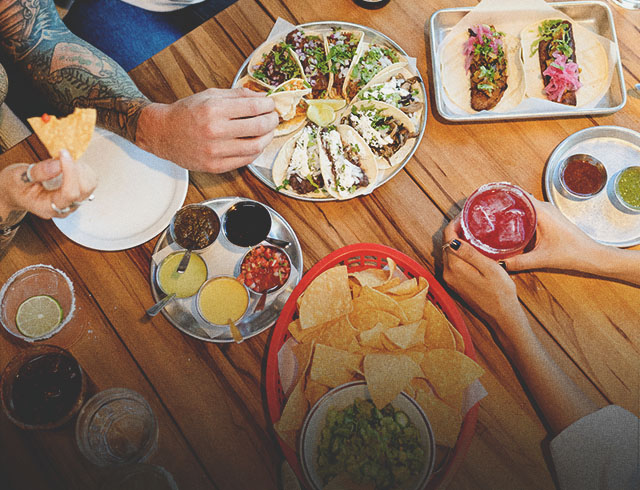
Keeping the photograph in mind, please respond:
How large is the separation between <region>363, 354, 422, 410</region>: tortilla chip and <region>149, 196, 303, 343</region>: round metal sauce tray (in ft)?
1.47

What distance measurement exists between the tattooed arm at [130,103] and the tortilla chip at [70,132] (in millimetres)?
434

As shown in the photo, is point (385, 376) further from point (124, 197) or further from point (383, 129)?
point (124, 197)

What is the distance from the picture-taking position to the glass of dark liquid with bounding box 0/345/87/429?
1.58 metres

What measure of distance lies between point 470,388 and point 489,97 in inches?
48.6

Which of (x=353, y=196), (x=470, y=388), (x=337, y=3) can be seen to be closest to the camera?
(x=470, y=388)

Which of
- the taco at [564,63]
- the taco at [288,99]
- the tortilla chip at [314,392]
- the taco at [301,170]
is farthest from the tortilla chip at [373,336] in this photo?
the taco at [564,63]

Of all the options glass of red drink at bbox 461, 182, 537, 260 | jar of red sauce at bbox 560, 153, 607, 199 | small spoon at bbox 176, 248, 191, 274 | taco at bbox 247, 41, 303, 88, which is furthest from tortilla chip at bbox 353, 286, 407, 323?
taco at bbox 247, 41, 303, 88

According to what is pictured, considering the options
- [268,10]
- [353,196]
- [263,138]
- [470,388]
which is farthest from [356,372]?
[268,10]

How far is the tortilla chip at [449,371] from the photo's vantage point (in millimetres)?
1565

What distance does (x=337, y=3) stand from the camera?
212 cm

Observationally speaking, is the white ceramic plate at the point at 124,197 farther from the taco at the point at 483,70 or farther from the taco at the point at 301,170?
the taco at the point at 483,70

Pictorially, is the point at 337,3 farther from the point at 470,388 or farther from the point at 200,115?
the point at 470,388

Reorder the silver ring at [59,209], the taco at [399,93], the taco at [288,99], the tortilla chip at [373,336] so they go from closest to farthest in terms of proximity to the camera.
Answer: the silver ring at [59,209]
the tortilla chip at [373,336]
the taco at [288,99]
the taco at [399,93]

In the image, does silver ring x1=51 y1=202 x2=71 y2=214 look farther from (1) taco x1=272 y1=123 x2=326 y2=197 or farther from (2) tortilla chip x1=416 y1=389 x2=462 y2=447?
(2) tortilla chip x1=416 y1=389 x2=462 y2=447
